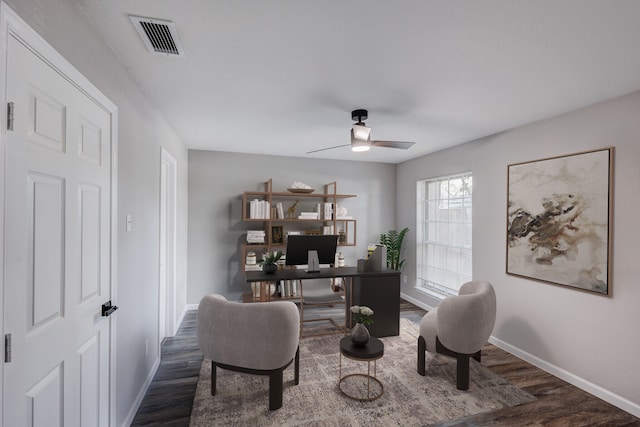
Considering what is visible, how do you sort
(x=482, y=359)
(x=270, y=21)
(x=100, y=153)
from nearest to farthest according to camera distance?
(x=270, y=21) → (x=100, y=153) → (x=482, y=359)

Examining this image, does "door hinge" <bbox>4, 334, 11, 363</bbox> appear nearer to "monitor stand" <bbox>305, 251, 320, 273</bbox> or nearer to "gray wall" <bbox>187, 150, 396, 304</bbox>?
"monitor stand" <bbox>305, 251, 320, 273</bbox>

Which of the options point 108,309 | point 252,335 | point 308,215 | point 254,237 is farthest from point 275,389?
point 308,215

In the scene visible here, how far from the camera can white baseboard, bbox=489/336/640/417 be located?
7.66 ft

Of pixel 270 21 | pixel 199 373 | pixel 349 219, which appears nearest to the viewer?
pixel 270 21

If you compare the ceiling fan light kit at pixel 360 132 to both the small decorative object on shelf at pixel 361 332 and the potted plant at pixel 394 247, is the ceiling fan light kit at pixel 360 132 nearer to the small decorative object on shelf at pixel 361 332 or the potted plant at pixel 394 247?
the small decorative object on shelf at pixel 361 332

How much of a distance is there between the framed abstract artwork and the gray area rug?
3.73ft

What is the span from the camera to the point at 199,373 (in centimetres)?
278

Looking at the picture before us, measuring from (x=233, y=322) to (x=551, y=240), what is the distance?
117 inches

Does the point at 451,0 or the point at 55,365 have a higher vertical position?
the point at 451,0

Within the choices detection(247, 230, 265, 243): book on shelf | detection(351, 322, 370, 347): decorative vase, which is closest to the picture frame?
detection(247, 230, 265, 243): book on shelf

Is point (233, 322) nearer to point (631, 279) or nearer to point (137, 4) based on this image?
point (137, 4)

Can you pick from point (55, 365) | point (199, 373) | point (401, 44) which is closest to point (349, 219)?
point (199, 373)

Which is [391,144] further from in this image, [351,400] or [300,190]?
[351,400]

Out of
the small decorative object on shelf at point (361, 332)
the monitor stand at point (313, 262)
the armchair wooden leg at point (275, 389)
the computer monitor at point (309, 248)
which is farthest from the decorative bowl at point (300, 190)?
the armchair wooden leg at point (275, 389)
